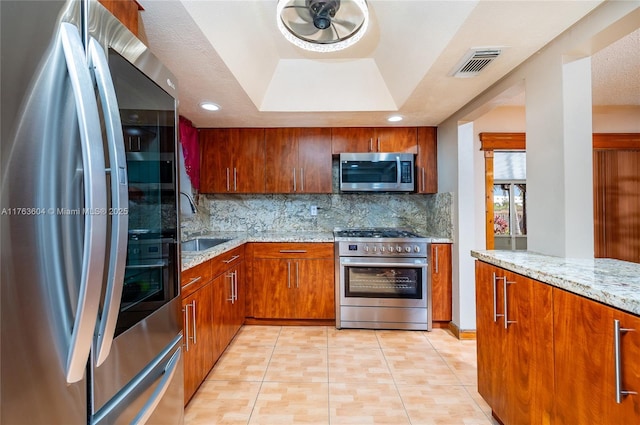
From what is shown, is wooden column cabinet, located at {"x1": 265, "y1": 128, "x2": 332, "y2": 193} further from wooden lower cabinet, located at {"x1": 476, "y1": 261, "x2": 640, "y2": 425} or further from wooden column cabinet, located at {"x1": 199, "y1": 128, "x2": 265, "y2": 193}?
wooden lower cabinet, located at {"x1": 476, "y1": 261, "x2": 640, "y2": 425}

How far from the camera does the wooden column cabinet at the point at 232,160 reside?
3.29 m

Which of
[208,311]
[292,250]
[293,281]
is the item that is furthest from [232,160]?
[208,311]

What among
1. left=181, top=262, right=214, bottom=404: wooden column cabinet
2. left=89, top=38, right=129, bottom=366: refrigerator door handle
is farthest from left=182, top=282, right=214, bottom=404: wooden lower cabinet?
left=89, top=38, right=129, bottom=366: refrigerator door handle

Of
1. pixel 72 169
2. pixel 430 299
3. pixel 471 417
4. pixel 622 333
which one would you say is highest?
pixel 72 169

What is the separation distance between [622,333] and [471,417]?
1.21 meters

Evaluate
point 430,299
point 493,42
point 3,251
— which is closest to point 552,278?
point 493,42

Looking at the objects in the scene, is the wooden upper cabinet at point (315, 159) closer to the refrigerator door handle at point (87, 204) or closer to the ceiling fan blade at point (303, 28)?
the ceiling fan blade at point (303, 28)

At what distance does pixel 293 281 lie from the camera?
119 inches

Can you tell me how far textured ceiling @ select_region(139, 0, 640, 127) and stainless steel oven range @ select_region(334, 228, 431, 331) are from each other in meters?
1.25

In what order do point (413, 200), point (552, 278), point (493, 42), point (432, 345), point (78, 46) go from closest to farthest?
point (78, 46), point (552, 278), point (493, 42), point (432, 345), point (413, 200)

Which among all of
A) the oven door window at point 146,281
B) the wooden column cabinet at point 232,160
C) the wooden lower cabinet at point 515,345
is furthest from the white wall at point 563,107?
the wooden column cabinet at point 232,160

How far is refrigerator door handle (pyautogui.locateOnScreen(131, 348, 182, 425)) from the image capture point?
955mm

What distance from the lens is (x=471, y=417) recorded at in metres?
1.73

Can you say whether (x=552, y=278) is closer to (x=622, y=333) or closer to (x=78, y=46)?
(x=622, y=333)
